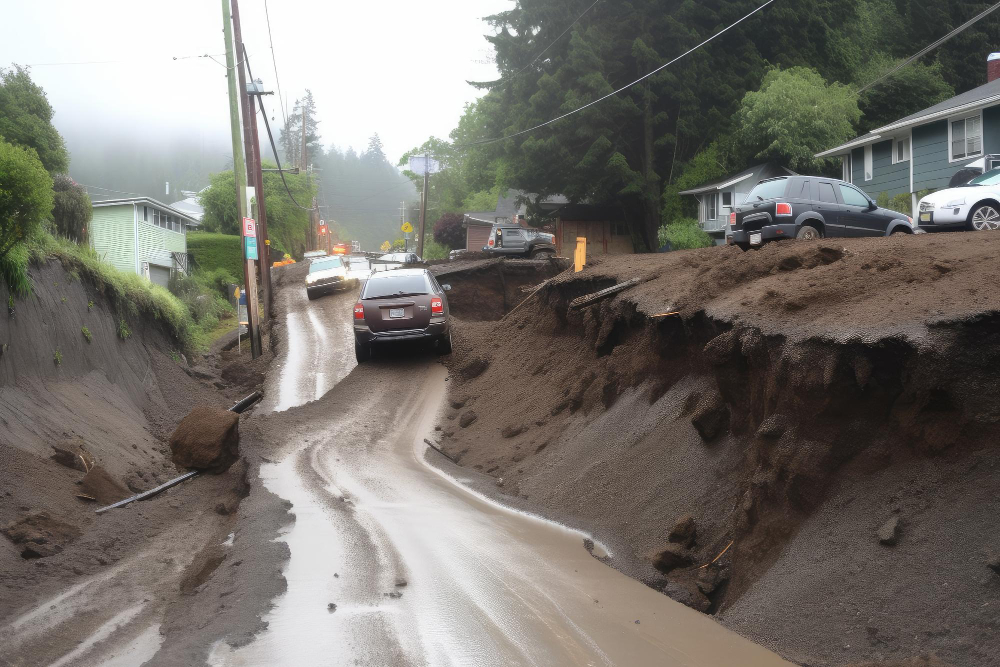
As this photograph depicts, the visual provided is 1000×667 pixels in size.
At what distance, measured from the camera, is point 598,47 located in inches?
1438

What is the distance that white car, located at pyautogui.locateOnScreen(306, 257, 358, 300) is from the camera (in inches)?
1303

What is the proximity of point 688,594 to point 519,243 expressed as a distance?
27207mm

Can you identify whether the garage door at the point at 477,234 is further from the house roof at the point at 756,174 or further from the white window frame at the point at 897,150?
the white window frame at the point at 897,150

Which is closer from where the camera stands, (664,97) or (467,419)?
(467,419)

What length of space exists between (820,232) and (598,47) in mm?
23005

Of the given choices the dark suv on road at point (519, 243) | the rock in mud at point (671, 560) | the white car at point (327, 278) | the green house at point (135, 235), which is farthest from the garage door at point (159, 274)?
the rock in mud at point (671, 560)

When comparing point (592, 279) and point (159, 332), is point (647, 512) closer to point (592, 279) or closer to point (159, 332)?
point (592, 279)

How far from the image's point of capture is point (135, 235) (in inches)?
1606

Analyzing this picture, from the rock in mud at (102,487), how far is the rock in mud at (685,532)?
6.22m

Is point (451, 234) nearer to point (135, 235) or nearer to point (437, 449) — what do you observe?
point (135, 235)

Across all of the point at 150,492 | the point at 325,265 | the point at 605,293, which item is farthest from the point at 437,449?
the point at 325,265

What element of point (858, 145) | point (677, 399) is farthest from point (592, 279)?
point (858, 145)

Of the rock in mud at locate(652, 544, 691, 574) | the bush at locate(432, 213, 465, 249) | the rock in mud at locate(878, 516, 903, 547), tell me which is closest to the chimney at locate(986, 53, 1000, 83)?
the rock in mud at locate(652, 544, 691, 574)

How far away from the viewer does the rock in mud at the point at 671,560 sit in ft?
24.8
